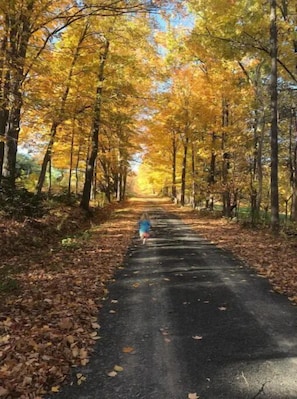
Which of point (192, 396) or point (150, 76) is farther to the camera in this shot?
point (150, 76)

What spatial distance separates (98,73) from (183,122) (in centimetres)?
1241

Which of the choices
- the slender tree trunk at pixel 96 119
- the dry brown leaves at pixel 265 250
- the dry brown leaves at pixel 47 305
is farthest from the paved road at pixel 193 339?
the slender tree trunk at pixel 96 119

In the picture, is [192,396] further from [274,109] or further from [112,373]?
[274,109]

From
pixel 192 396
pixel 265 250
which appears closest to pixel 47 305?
pixel 192 396

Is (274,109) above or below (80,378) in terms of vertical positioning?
above

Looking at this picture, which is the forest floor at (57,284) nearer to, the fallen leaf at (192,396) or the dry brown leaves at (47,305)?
the dry brown leaves at (47,305)

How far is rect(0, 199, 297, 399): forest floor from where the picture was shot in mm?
4820

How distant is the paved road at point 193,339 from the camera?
4285 millimetres

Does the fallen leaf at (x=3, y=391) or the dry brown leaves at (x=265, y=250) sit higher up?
the dry brown leaves at (x=265, y=250)

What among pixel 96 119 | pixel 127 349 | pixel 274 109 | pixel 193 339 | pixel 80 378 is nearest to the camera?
pixel 80 378

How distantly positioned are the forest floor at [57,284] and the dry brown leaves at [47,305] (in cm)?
1

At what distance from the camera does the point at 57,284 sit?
27.5ft

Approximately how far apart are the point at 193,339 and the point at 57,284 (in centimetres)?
391

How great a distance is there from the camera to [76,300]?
288 inches
